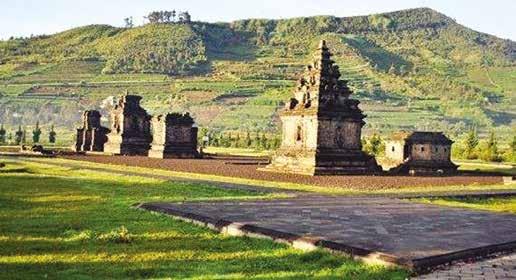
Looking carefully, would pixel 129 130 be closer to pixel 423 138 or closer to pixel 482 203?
pixel 423 138

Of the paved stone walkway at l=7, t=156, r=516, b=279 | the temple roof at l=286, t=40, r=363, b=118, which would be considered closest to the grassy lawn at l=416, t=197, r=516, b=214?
the paved stone walkway at l=7, t=156, r=516, b=279

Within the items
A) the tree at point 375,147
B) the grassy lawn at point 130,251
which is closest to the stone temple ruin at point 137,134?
the tree at point 375,147

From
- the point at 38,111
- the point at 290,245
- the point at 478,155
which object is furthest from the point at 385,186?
the point at 38,111

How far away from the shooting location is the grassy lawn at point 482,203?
965 inches

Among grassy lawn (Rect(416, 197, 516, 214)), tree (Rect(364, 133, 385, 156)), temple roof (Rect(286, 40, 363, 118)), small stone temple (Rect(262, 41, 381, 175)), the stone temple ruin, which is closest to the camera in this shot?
grassy lawn (Rect(416, 197, 516, 214))

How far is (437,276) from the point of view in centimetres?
1123

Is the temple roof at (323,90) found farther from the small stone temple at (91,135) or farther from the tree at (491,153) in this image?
the small stone temple at (91,135)

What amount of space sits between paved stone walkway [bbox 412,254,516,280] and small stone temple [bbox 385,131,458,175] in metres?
41.3

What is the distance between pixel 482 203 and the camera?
2653 cm

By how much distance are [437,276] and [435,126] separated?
15968 cm

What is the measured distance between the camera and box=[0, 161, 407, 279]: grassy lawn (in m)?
11.2

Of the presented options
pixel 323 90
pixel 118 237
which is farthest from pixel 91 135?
pixel 118 237

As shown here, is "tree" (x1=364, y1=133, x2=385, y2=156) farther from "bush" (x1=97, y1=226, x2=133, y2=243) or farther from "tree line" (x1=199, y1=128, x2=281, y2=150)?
"bush" (x1=97, y1=226, x2=133, y2=243)

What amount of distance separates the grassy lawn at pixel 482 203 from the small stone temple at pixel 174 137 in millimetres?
40405
